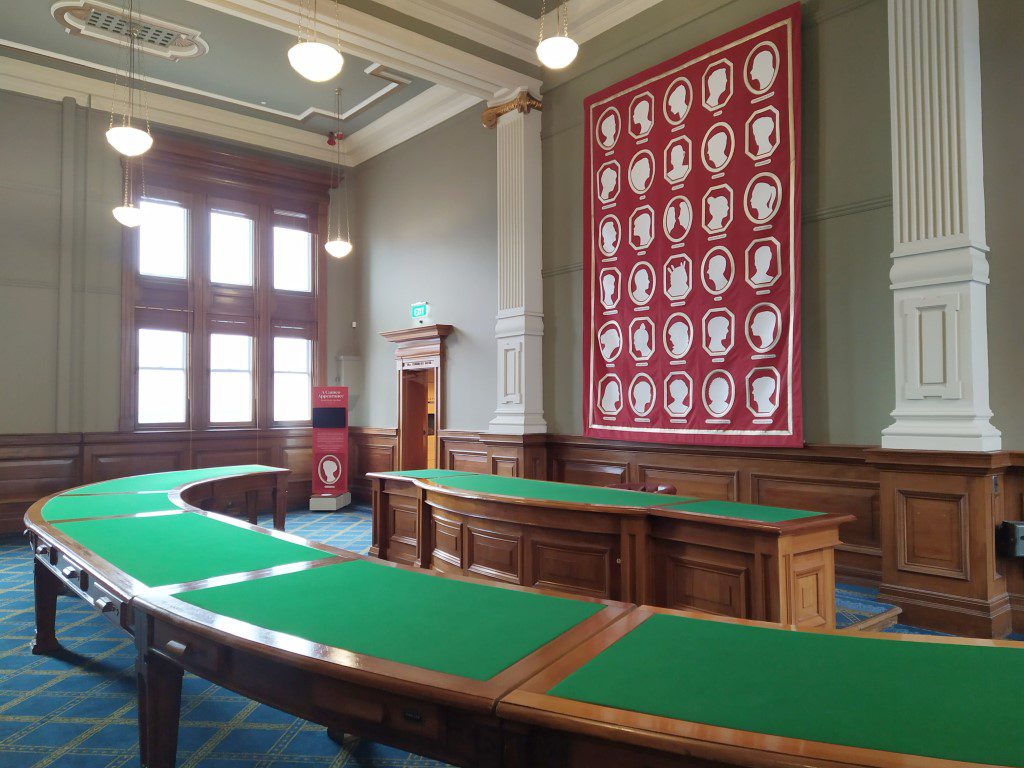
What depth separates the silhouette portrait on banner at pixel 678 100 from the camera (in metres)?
5.88

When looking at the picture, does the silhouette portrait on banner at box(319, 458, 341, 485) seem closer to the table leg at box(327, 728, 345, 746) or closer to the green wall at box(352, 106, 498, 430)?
A: the green wall at box(352, 106, 498, 430)

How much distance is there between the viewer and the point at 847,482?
4.90m

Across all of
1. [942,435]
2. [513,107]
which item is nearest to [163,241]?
[513,107]

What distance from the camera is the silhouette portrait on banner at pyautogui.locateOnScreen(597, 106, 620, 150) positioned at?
6.51 m

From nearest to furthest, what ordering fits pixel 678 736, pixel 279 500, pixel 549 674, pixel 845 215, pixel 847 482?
pixel 678 736
pixel 549 674
pixel 847 482
pixel 845 215
pixel 279 500

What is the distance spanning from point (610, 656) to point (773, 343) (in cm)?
430

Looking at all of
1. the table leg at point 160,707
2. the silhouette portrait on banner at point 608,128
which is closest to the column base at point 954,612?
the table leg at point 160,707

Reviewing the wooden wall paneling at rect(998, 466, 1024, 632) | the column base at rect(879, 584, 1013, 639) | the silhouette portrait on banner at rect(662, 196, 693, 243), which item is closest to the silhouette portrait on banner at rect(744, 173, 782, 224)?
the silhouette portrait on banner at rect(662, 196, 693, 243)

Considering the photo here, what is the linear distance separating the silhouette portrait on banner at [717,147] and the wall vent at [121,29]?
536 centimetres

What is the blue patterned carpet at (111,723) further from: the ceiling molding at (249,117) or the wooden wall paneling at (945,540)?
the ceiling molding at (249,117)

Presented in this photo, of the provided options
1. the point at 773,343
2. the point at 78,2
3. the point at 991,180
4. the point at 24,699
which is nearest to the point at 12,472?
the point at 78,2

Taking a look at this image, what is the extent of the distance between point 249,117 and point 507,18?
14.3 feet

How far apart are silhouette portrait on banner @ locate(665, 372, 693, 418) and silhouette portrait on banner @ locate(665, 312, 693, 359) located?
193 mm

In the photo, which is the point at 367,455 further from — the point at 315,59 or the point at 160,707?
the point at 160,707
